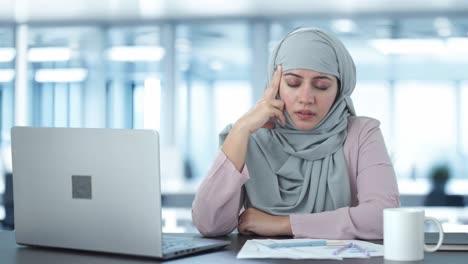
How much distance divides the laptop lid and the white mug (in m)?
0.47

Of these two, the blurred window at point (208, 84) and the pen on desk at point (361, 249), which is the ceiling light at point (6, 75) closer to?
the blurred window at point (208, 84)

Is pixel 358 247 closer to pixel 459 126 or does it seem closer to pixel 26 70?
pixel 459 126

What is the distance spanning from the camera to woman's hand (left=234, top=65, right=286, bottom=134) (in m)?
2.17

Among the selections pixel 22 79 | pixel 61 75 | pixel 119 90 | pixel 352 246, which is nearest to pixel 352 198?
pixel 352 246

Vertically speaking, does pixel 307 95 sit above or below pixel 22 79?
below

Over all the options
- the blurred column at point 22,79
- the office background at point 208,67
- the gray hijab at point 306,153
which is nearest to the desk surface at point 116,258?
the gray hijab at point 306,153

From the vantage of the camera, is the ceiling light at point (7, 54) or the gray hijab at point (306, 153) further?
the ceiling light at point (7, 54)

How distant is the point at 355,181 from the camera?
7.37 feet

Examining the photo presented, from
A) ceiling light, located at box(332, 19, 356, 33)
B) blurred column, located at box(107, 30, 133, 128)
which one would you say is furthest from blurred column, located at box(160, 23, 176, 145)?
ceiling light, located at box(332, 19, 356, 33)

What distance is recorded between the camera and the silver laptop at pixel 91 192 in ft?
5.17

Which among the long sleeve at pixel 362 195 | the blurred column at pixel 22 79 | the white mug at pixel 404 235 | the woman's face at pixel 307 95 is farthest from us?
the blurred column at pixel 22 79

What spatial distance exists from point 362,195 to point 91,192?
811 mm

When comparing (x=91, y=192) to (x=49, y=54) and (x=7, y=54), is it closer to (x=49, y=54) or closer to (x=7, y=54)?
(x=49, y=54)

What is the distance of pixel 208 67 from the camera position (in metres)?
9.07
